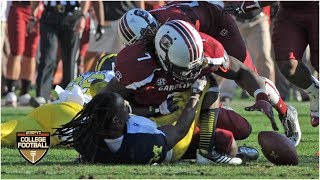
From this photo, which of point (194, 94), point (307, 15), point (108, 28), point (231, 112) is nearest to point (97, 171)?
point (194, 94)

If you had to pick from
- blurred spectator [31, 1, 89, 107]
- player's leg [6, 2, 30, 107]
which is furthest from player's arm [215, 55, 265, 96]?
player's leg [6, 2, 30, 107]

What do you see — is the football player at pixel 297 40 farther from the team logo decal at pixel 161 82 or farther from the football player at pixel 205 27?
the team logo decal at pixel 161 82

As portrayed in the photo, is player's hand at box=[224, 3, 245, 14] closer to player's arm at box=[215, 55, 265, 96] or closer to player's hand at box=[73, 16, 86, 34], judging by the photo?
player's arm at box=[215, 55, 265, 96]

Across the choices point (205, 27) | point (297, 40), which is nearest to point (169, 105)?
point (205, 27)

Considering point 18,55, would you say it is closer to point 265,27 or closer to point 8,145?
point 265,27

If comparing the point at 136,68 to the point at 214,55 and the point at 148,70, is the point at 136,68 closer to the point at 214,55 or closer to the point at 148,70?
the point at 148,70

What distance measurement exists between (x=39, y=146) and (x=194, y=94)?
124cm

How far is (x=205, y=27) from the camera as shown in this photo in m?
9.22

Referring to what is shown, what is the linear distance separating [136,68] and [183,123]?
0.54 m

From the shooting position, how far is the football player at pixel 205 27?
862 centimetres

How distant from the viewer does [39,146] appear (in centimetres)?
800

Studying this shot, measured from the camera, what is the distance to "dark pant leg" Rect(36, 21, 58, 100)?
13.4 m

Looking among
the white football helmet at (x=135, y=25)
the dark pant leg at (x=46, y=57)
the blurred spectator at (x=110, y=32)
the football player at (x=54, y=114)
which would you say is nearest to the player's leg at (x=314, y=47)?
the white football helmet at (x=135, y=25)

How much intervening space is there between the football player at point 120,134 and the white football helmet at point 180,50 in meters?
0.27
